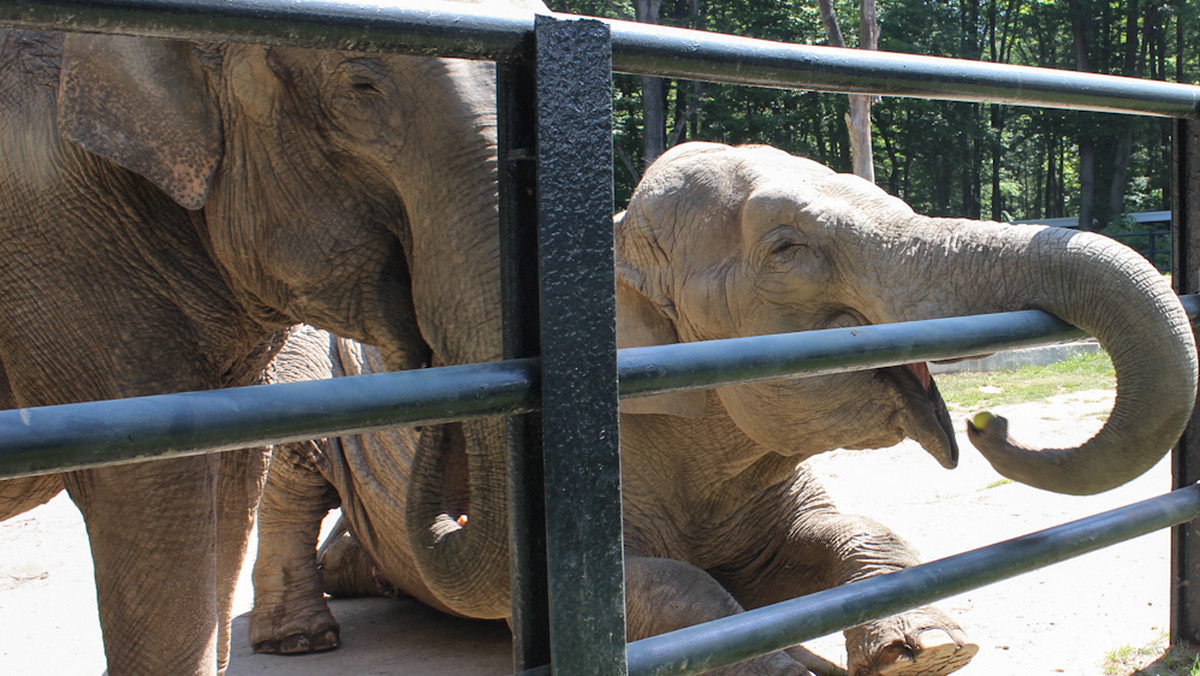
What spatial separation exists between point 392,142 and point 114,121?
1.76 ft

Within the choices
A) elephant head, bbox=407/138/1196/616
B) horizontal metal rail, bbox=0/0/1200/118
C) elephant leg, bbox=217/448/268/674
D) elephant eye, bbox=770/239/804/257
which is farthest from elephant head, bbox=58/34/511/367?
elephant eye, bbox=770/239/804/257

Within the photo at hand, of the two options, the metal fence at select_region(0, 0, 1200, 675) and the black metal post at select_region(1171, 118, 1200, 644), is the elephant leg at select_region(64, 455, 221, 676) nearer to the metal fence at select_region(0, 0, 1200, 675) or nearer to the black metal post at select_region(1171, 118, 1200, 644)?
the metal fence at select_region(0, 0, 1200, 675)

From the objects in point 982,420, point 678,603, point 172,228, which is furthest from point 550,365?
point 678,603

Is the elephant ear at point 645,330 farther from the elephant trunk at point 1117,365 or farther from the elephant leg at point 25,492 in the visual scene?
the elephant leg at point 25,492

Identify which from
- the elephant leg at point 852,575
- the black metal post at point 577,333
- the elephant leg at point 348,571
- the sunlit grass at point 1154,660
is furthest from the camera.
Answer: the elephant leg at point 348,571

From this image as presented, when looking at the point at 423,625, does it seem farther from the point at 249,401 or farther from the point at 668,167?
the point at 249,401

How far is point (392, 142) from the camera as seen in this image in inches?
80.4

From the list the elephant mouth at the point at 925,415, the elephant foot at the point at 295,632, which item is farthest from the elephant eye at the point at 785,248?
the elephant foot at the point at 295,632

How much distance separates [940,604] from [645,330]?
138 cm

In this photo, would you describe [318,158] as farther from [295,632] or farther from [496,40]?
[295,632]

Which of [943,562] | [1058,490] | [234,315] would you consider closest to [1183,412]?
[1058,490]

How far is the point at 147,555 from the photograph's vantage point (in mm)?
2182

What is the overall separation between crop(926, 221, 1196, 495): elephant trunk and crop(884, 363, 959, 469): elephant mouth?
0.58 meters

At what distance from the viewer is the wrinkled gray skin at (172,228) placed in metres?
2.06
